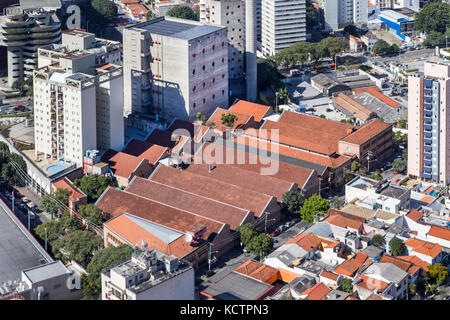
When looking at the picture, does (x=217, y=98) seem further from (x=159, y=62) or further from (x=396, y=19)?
(x=396, y=19)

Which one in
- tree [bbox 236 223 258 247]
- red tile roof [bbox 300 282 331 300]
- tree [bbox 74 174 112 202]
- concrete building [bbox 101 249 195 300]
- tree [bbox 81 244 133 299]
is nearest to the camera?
concrete building [bbox 101 249 195 300]

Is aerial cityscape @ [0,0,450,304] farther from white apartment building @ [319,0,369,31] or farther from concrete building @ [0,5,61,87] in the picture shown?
white apartment building @ [319,0,369,31]

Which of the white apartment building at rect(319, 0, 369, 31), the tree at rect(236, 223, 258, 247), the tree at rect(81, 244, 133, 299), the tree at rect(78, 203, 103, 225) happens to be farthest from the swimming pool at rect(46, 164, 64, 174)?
the white apartment building at rect(319, 0, 369, 31)

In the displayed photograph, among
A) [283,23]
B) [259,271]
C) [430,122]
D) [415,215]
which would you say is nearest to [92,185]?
[259,271]

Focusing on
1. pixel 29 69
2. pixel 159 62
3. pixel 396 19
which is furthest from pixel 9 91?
pixel 396 19

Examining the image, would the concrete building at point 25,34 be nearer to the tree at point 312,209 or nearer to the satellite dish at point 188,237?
the tree at point 312,209

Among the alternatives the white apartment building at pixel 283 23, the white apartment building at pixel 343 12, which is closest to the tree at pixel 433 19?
the white apartment building at pixel 343 12
